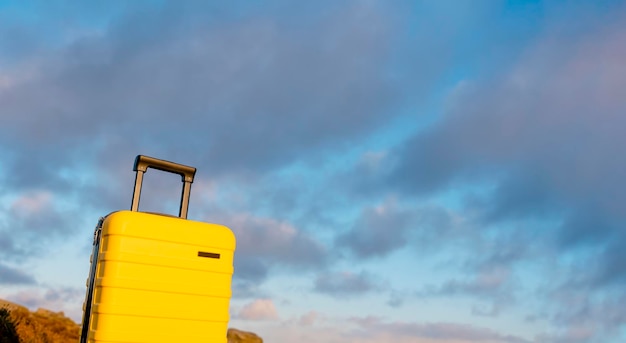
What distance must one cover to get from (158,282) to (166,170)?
4.08 feet

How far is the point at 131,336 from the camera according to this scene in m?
6.00

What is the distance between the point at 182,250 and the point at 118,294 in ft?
2.36

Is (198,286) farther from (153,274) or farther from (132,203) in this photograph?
(132,203)

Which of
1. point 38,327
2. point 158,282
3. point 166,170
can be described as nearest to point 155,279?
point 158,282

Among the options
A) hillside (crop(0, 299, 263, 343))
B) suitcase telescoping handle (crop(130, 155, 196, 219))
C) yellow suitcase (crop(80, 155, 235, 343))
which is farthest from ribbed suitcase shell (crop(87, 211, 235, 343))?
hillside (crop(0, 299, 263, 343))

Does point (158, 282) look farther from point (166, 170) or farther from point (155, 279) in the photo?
point (166, 170)

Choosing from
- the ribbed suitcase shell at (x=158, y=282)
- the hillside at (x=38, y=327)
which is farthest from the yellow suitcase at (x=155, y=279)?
the hillside at (x=38, y=327)

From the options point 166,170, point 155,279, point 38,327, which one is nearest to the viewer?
point 155,279

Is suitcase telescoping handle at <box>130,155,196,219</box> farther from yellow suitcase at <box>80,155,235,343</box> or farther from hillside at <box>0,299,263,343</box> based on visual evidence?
hillside at <box>0,299,263,343</box>

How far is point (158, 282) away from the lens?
20.2 feet

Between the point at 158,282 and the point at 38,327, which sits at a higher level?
the point at 158,282

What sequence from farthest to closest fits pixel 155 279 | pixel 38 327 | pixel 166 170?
pixel 38 327, pixel 166 170, pixel 155 279

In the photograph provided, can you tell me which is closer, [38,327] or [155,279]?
[155,279]

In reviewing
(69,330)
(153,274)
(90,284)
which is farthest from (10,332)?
(153,274)
